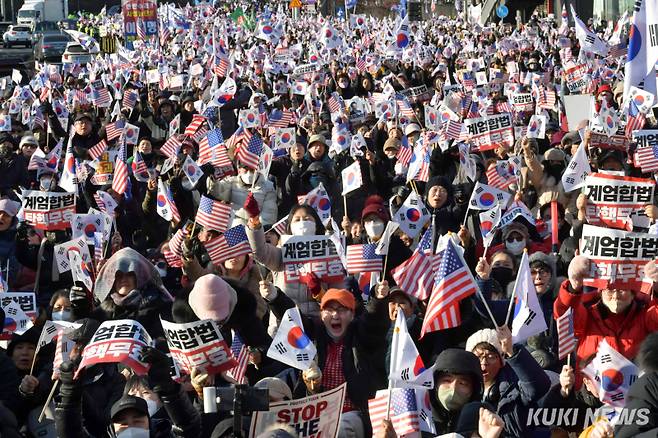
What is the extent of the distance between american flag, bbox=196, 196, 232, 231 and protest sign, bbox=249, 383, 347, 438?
4021 millimetres

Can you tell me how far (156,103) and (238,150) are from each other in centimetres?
738

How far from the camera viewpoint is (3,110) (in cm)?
1888

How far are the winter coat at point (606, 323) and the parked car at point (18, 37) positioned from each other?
4531 cm

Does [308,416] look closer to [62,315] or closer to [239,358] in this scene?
[239,358]

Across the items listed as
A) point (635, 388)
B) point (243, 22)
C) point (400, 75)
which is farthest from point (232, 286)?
point (243, 22)

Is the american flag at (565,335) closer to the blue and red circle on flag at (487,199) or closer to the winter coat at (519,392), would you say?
the winter coat at (519,392)

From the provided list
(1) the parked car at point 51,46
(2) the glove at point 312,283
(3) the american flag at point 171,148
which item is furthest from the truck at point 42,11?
Answer: (2) the glove at point 312,283

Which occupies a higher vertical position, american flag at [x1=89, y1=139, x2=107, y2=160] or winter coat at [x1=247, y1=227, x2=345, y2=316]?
winter coat at [x1=247, y1=227, x2=345, y2=316]

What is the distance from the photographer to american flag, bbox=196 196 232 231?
9578mm

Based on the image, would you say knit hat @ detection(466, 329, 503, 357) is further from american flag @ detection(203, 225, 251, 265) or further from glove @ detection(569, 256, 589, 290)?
american flag @ detection(203, 225, 251, 265)

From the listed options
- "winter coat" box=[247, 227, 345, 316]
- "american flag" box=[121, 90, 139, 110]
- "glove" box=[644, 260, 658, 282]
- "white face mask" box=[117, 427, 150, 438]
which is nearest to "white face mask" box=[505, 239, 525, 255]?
"winter coat" box=[247, 227, 345, 316]

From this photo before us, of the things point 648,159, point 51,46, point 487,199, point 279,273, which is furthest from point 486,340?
point 51,46

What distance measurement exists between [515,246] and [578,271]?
2.15m

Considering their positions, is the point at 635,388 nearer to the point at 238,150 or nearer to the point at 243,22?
the point at 238,150
